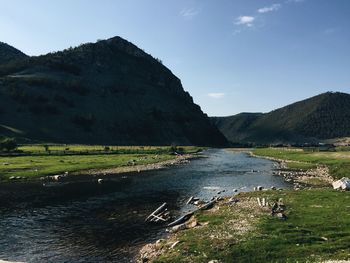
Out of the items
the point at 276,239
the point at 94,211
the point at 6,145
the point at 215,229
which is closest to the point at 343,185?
the point at 215,229

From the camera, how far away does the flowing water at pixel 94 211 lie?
35.1 metres

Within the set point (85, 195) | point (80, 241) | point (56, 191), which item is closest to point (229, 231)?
point (80, 241)

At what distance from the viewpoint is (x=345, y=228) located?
3281cm

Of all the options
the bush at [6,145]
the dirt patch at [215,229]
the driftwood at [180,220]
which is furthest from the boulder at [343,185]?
the bush at [6,145]

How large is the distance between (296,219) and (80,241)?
20526 millimetres

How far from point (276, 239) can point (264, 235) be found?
1.53 metres

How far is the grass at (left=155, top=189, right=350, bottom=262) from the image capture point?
1109 inches

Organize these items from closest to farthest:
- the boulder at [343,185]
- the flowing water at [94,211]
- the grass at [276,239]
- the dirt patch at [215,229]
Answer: the grass at [276,239], the dirt patch at [215,229], the flowing water at [94,211], the boulder at [343,185]

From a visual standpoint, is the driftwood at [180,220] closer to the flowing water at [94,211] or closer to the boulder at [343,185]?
the flowing water at [94,211]

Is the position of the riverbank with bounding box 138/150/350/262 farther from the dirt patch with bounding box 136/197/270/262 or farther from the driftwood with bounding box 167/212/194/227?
the driftwood with bounding box 167/212/194/227

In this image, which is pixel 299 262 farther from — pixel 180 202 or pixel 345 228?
pixel 180 202

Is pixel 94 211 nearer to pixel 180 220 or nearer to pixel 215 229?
pixel 180 220

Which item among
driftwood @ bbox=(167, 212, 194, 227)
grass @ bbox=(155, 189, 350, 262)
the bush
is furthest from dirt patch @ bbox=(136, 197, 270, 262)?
the bush

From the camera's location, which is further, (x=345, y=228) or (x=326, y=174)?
(x=326, y=174)
